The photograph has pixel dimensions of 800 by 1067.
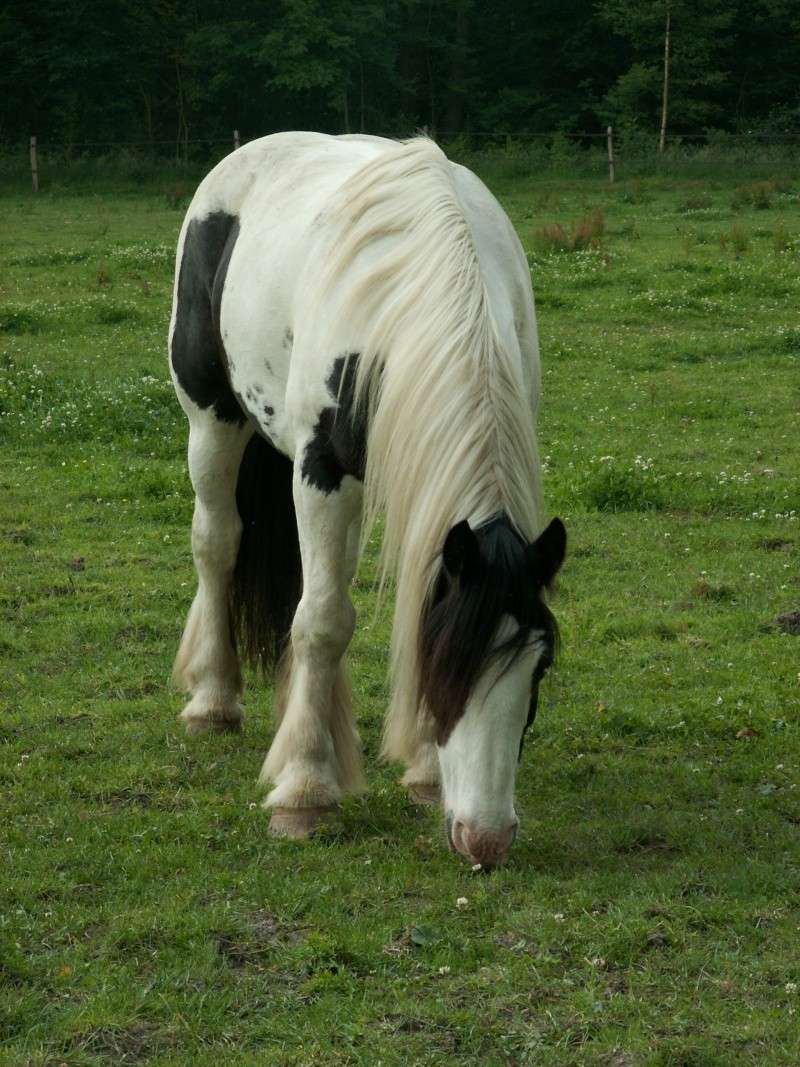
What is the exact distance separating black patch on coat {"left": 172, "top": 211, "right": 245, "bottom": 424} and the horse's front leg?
3.90 feet

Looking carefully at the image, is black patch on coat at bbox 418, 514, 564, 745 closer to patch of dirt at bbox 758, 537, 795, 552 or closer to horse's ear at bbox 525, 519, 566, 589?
horse's ear at bbox 525, 519, 566, 589

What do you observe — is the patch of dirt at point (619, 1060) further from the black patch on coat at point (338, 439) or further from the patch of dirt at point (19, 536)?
the patch of dirt at point (19, 536)

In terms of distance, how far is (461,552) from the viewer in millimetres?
3754

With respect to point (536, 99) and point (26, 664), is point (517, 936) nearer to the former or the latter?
point (26, 664)

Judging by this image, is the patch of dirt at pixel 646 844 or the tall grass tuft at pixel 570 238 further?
the tall grass tuft at pixel 570 238

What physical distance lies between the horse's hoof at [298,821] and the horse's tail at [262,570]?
124cm

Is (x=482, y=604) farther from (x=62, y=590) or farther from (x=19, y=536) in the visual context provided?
(x=19, y=536)

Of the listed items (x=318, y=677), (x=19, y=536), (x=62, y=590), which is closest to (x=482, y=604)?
(x=318, y=677)

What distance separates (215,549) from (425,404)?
2.09 metres

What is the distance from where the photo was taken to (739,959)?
3783 millimetres

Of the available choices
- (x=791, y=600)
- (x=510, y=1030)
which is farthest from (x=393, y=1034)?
(x=791, y=600)

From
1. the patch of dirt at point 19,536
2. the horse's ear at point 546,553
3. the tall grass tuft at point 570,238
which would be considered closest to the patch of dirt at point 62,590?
the patch of dirt at point 19,536

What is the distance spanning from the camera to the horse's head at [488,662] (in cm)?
379

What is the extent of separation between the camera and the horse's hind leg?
19.2ft
